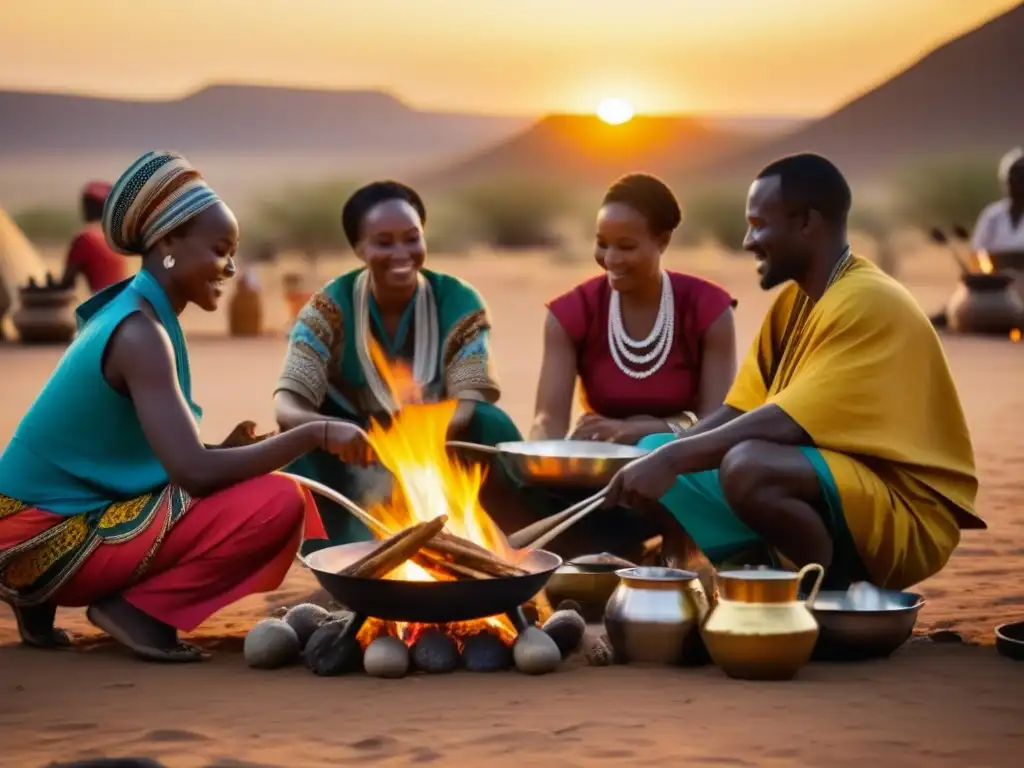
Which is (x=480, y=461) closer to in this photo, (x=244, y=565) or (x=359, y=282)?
(x=359, y=282)

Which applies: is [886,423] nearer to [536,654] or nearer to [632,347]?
[536,654]

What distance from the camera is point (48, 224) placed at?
2413 inches

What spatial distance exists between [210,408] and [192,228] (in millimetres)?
7824

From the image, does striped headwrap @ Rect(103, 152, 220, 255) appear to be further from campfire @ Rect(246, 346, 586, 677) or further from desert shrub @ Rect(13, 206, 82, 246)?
desert shrub @ Rect(13, 206, 82, 246)

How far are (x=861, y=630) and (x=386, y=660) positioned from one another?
4.72 ft

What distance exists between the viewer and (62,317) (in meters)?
19.2

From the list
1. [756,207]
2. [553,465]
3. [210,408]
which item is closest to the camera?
[756,207]

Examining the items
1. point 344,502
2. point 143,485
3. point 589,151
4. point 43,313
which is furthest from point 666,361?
point 589,151

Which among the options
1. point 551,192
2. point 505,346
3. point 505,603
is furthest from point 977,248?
point 551,192

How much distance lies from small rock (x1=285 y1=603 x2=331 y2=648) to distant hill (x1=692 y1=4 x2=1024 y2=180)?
8755cm

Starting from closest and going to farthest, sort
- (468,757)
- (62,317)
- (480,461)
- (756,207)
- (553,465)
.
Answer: (468,757) < (756,207) < (553,465) < (480,461) < (62,317)

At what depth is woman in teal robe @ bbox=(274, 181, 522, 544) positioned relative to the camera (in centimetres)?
612

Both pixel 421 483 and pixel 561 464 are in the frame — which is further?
pixel 561 464

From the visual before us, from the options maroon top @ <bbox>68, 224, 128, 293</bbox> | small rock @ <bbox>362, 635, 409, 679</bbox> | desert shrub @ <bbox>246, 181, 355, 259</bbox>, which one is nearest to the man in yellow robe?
small rock @ <bbox>362, 635, 409, 679</bbox>
